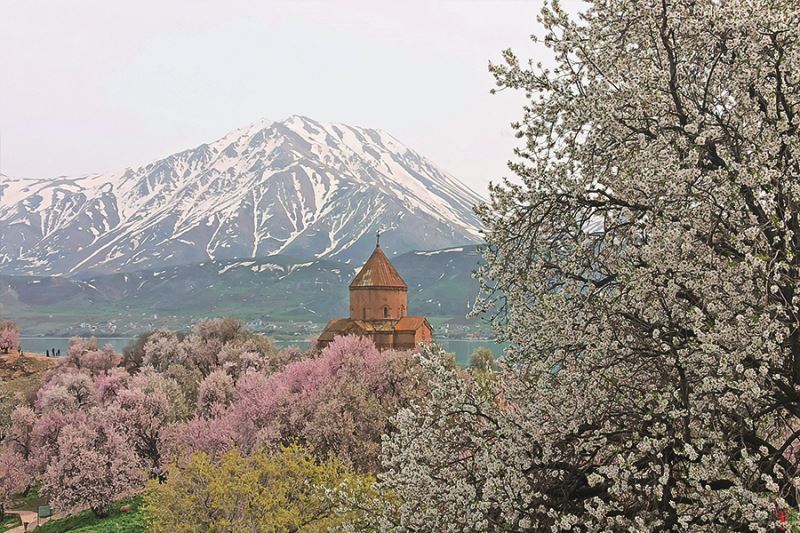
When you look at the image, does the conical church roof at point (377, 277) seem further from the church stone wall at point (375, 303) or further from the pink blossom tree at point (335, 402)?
the pink blossom tree at point (335, 402)

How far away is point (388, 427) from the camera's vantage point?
34.4 metres

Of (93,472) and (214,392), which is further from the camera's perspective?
(214,392)

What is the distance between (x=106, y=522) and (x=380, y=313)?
38.6 metres

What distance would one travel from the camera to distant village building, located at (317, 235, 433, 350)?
7438 cm

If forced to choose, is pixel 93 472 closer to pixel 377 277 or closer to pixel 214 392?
pixel 214 392

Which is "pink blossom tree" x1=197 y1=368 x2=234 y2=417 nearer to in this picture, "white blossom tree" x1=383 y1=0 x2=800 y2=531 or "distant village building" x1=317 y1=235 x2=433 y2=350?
"distant village building" x1=317 y1=235 x2=433 y2=350

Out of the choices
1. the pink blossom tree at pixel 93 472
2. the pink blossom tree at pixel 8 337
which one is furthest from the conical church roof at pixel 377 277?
the pink blossom tree at pixel 8 337

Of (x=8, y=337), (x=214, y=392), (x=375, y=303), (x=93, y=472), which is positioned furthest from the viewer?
(x=8, y=337)

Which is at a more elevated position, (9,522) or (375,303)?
(375,303)

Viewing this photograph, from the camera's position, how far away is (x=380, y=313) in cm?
7825

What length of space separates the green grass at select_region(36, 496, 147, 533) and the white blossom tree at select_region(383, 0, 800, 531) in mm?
32720

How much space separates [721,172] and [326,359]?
36.9m

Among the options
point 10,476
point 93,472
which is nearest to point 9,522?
point 10,476

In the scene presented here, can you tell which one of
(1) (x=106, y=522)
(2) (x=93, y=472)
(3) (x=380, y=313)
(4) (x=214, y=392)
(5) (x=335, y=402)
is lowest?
(1) (x=106, y=522)
